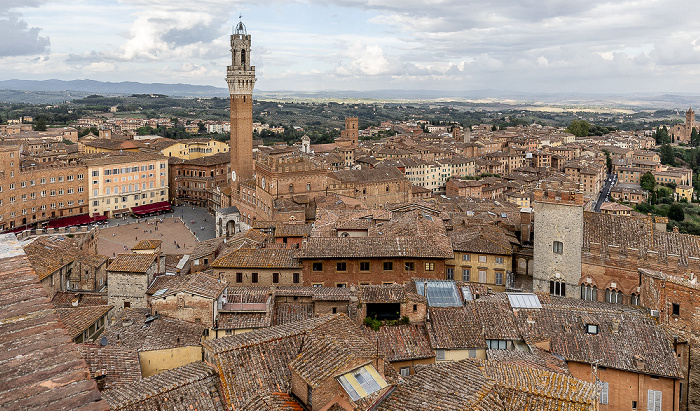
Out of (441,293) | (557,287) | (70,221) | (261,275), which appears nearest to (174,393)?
(441,293)

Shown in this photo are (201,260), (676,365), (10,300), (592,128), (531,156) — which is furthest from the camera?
(592,128)

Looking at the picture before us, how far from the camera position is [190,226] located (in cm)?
6862

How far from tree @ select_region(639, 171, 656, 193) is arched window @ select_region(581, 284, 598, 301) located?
8851 cm

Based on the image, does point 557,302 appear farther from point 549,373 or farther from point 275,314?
point 275,314

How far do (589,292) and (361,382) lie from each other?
1885 centimetres

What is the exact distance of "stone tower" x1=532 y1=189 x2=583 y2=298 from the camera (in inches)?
1095

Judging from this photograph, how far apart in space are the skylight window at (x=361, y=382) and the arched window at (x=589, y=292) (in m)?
18.1

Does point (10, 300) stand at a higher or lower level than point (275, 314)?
higher

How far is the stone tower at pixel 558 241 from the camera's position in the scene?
27.8 metres

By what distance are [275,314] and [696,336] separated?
1480 cm

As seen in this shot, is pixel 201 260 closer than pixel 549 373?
No

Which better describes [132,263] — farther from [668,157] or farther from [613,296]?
[668,157]

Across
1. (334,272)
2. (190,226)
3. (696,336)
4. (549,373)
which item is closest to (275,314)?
(334,272)

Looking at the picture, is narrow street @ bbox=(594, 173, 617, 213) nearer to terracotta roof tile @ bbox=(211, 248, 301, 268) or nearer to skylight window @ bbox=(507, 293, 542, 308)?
terracotta roof tile @ bbox=(211, 248, 301, 268)
